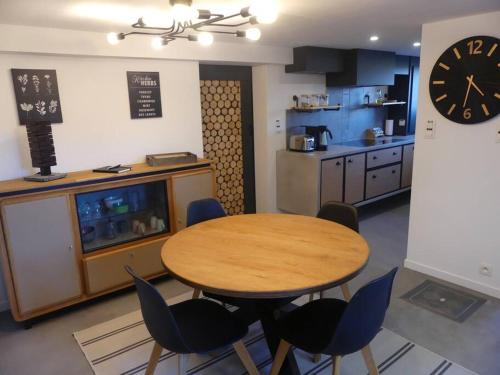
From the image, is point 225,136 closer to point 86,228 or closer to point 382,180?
point 86,228

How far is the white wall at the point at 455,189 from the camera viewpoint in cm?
286

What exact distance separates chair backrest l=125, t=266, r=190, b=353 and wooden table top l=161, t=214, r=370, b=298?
0.59 feet

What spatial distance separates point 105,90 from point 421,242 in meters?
3.12

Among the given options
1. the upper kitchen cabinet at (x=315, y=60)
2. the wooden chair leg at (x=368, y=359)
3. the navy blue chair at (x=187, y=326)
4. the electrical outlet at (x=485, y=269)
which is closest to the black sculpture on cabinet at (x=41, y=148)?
the navy blue chair at (x=187, y=326)

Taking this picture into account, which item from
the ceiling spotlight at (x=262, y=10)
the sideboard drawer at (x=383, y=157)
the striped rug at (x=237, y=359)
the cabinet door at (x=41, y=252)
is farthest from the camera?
the sideboard drawer at (x=383, y=157)

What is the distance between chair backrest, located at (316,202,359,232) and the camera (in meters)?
2.60

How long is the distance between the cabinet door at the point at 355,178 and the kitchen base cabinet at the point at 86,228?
192 centimetres

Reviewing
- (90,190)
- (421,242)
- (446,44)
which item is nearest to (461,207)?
(421,242)

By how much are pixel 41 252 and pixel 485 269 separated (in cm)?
341

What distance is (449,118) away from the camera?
3016 millimetres

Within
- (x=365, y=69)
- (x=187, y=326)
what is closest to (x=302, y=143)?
(x=365, y=69)

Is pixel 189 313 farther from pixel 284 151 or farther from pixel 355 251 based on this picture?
pixel 284 151

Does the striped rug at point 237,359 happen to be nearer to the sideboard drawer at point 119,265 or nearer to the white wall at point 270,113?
the sideboard drawer at point 119,265

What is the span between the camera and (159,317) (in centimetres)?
168
